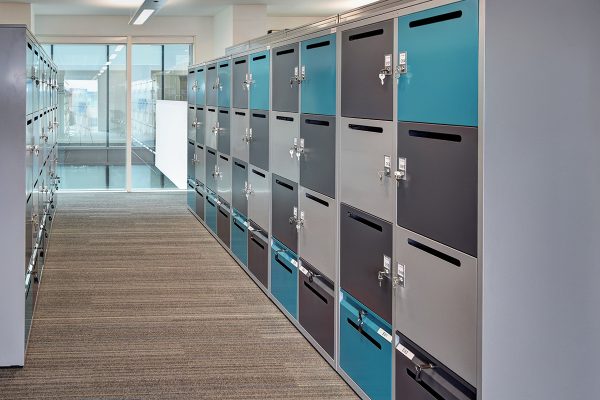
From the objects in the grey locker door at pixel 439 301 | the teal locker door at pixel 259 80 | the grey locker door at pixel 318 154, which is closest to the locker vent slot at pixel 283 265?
the grey locker door at pixel 318 154

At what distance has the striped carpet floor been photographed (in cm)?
381

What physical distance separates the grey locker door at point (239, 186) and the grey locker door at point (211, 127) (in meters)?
0.93

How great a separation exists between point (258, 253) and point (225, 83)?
1.81 meters

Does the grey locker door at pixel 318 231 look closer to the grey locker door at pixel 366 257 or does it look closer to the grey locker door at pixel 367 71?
the grey locker door at pixel 366 257

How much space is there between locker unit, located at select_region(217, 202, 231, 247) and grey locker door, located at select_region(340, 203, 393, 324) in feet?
10.9

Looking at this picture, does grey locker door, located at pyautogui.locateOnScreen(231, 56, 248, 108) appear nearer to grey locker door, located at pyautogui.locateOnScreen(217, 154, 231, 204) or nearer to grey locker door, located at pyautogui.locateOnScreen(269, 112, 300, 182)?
grey locker door, located at pyautogui.locateOnScreen(217, 154, 231, 204)

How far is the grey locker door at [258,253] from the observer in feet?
18.2

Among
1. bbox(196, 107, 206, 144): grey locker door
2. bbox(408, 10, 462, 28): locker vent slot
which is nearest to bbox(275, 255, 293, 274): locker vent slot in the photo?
bbox(408, 10, 462, 28): locker vent slot

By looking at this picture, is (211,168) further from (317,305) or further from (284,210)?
(317,305)

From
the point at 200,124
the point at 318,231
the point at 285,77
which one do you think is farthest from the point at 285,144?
the point at 200,124

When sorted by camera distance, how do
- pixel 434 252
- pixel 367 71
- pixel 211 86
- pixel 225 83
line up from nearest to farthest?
1. pixel 434 252
2. pixel 367 71
3. pixel 225 83
4. pixel 211 86

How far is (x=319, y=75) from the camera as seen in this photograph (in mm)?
4074

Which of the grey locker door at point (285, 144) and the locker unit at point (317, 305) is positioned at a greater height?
the grey locker door at point (285, 144)

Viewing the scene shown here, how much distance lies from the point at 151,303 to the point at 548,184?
3.48 m
